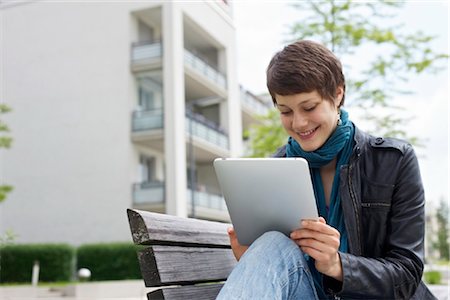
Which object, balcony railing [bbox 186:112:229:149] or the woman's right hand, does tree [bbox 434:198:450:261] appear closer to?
balcony railing [bbox 186:112:229:149]

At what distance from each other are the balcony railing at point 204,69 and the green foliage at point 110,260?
200 inches

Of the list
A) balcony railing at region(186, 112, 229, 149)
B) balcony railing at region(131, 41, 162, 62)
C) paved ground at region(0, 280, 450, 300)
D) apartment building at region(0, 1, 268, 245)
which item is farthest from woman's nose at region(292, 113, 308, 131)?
balcony railing at region(131, 41, 162, 62)

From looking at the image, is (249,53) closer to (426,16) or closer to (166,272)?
(426,16)

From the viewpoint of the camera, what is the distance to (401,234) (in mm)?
1403

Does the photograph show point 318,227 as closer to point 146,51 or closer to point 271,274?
point 271,274

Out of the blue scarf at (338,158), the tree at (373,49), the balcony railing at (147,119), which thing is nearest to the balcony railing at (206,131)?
the balcony railing at (147,119)

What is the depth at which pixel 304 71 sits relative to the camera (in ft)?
4.65

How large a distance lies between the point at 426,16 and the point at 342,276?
7.57 m

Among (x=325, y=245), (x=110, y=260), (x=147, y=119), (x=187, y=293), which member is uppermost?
(x=147, y=119)

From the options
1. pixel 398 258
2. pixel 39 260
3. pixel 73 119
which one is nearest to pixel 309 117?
pixel 398 258

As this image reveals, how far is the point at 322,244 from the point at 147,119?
46.3 ft

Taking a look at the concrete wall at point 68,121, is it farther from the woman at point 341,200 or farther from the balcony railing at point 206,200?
the woman at point 341,200

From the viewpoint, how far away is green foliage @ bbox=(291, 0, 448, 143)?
7.53 m

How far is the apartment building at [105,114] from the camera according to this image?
15.1 metres
